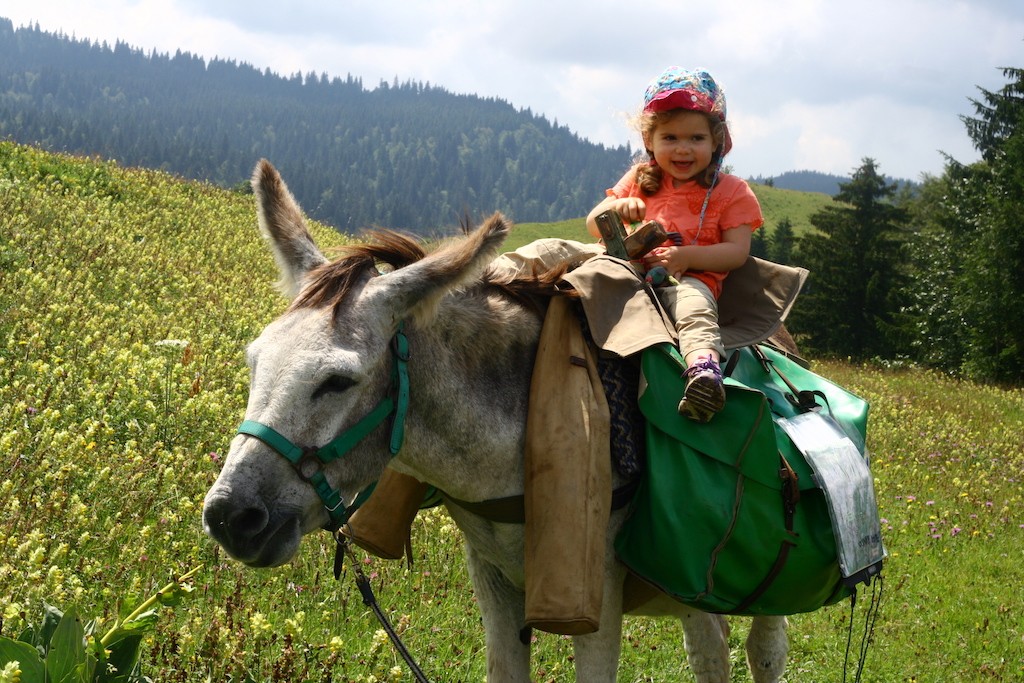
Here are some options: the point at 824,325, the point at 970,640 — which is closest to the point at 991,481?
the point at 970,640

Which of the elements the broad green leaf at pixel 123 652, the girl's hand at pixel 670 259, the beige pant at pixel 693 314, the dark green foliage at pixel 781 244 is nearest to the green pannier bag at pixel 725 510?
the beige pant at pixel 693 314

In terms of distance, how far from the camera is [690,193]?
14.4 feet

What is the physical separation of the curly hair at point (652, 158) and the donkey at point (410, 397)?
1.36 meters

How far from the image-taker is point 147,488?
18.4 ft

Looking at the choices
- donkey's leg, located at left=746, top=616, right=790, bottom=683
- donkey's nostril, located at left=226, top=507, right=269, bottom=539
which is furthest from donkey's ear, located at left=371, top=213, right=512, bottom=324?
donkey's leg, located at left=746, top=616, right=790, bottom=683

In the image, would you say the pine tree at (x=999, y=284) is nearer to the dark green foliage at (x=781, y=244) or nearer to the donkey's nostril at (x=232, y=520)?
the donkey's nostril at (x=232, y=520)

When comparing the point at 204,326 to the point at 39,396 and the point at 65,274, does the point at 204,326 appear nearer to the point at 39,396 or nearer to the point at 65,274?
the point at 65,274

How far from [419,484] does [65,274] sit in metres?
8.52

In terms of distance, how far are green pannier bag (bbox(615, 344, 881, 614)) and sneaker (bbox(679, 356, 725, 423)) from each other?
6cm

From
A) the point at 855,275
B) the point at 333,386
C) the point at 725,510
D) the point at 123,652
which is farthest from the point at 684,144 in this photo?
the point at 855,275

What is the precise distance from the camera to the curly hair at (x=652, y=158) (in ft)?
14.0

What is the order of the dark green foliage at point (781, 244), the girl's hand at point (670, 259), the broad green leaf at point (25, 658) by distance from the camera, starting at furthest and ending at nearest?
the dark green foliage at point (781, 244), the girl's hand at point (670, 259), the broad green leaf at point (25, 658)

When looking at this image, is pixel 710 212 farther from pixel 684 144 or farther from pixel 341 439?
pixel 341 439

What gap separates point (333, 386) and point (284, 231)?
0.82m
